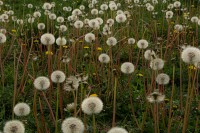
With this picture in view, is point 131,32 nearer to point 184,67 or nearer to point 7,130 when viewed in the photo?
point 184,67

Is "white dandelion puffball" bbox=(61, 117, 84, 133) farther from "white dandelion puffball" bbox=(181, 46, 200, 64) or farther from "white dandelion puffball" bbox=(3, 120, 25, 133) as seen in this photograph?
"white dandelion puffball" bbox=(181, 46, 200, 64)

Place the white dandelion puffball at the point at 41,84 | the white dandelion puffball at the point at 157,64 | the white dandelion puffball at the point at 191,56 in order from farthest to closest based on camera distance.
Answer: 1. the white dandelion puffball at the point at 157,64
2. the white dandelion puffball at the point at 41,84
3. the white dandelion puffball at the point at 191,56

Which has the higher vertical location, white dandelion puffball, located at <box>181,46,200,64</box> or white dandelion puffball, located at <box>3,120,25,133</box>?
white dandelion puffball, located at <box>181,46,200,64</box>

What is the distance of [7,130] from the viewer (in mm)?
1864

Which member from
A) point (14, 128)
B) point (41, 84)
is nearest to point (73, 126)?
point (14, 128)

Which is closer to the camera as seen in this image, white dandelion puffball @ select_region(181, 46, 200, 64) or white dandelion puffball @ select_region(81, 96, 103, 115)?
white dandelion puffball @ select_region(81, 96, 103, 115)

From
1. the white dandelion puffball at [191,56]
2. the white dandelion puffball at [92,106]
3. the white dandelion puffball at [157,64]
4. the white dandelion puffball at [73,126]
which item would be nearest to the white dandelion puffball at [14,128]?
the white dandelion puffball at [73,126]

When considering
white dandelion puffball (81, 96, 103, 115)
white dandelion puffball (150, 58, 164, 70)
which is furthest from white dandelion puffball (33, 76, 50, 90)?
white dandelion puffball (150, 58, 164, 70)

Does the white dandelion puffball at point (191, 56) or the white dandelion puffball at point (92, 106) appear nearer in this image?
the white dandelion puffball at point (92, 106)

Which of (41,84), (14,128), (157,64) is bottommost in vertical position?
(14,128)

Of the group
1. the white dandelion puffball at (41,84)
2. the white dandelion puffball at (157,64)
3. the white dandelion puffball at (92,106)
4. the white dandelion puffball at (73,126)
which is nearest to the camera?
the white dandelion puffball at (73,126)

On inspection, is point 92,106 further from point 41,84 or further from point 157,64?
point 157,64

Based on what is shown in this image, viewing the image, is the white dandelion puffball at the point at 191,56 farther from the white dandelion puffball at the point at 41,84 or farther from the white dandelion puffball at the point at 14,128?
the white dandelion puffball at the point at 14,128

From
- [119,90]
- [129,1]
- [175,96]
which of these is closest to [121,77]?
[119,90]
